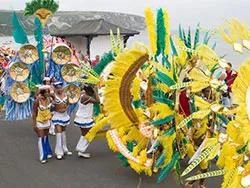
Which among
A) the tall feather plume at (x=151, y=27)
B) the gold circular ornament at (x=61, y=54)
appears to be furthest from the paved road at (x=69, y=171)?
the tall feather plume at (x=151, y=27)

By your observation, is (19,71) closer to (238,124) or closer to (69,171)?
(69,171)

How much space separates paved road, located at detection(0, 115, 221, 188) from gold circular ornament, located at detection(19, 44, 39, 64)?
1594 mm

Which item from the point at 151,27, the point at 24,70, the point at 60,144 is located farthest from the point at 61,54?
the point at 151,27

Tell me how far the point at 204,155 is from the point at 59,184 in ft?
10.5

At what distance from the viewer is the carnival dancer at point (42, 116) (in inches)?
253

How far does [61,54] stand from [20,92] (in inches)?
43.1

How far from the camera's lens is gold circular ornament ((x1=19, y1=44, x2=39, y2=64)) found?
7965 millimetres

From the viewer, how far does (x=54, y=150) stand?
7273 mm

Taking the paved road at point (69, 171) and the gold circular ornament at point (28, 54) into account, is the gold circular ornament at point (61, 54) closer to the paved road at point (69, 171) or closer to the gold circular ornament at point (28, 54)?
the gold circular ornament at point (28, 54)

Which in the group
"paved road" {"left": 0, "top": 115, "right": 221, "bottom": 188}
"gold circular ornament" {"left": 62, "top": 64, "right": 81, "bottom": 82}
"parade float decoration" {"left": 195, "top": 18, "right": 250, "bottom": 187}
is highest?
"parade float decoration" {"left": 195, "top": 18, "right": 250, "bottom": 187}

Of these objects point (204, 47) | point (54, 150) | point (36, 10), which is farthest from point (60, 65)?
point (204, 47)

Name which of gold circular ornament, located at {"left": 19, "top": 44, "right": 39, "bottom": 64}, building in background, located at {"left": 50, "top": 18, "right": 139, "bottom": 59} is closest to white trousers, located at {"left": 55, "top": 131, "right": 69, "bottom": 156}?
gold circular ornament, located at {"left": 19, "top": 44, "right": 39, "bottom": 64}

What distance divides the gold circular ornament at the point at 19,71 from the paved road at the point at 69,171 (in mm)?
1244

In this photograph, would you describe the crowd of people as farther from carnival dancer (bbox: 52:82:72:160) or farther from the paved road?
the paved road
